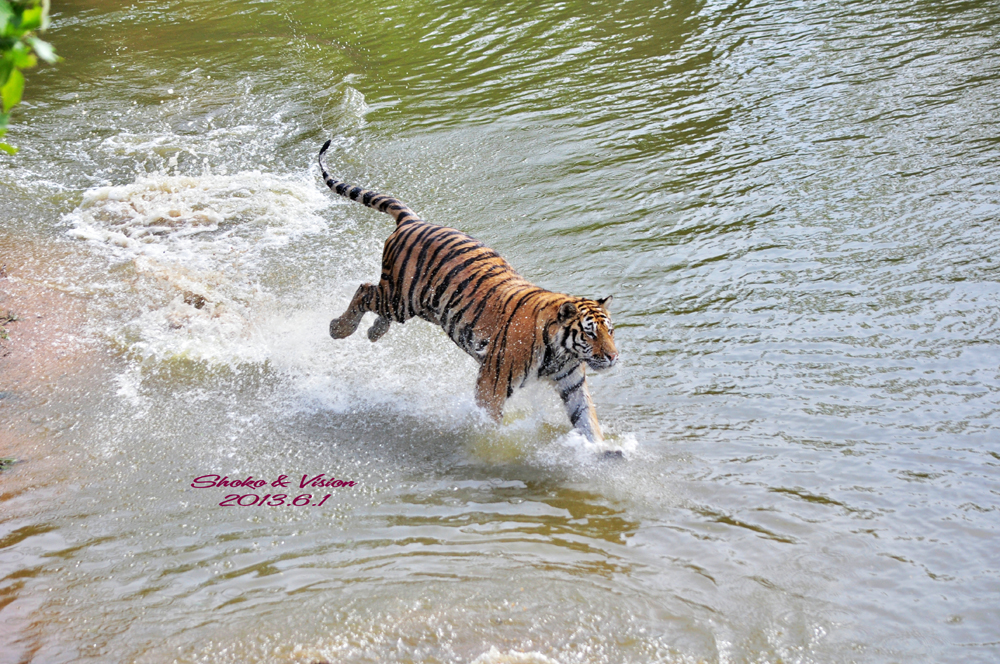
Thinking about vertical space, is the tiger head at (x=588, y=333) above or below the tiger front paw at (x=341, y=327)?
above

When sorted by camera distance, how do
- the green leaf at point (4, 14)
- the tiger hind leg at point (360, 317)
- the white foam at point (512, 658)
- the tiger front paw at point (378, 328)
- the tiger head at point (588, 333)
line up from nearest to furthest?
the green leaf at point (4, 14) < the white foam at point (512, 658) < the tiger head at point (588, 333) < the tiger hind leg at point (360, 317) < the tiger front paw at point (378, 328)

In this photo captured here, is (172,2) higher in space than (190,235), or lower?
higher

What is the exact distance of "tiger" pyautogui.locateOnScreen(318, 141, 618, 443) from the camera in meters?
3.81

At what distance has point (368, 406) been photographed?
438 centimetres

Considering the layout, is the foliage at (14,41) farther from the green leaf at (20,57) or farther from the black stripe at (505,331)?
the black stripe at (505,331)

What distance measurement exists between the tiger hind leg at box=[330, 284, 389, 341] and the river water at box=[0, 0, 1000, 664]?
16 cm

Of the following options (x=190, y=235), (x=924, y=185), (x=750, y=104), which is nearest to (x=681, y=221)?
(x=924, y=185)

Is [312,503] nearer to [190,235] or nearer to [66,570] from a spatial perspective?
[66,570]

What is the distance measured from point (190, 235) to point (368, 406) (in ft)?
10.3

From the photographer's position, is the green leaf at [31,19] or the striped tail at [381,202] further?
the striped tail at [381,202]

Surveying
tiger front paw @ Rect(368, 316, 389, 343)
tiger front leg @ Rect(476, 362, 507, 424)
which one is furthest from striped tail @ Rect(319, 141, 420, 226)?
tiger front leg @ Rect(476, 362, 507, 424)

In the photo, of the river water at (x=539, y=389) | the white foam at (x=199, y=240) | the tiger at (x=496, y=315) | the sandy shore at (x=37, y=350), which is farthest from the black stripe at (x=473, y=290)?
the sandy shore at (x=37, y=350)

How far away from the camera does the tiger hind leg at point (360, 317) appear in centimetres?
476

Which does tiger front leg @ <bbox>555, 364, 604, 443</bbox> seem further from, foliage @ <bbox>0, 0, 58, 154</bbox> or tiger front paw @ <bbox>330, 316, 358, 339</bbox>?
foliage @ <bbox>0, 0, 58, 154</bbox>
